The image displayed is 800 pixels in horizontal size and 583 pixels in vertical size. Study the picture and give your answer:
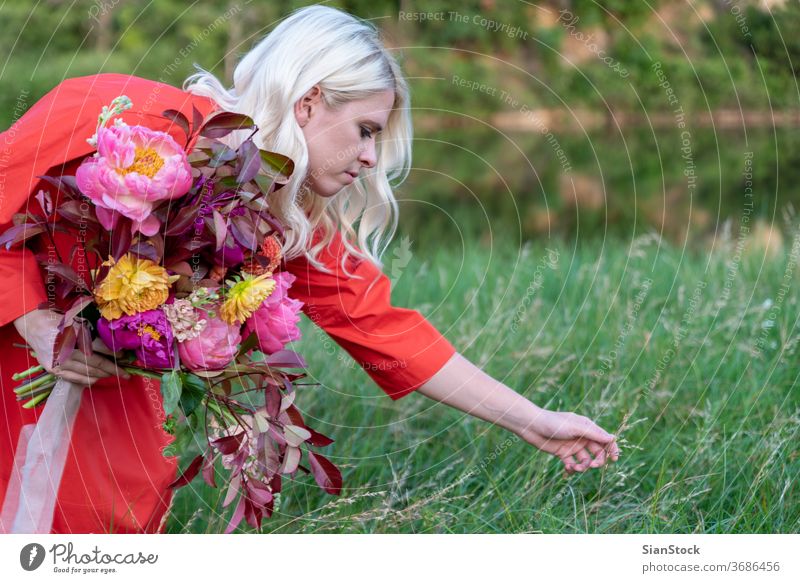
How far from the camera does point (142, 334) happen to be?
1669 mm

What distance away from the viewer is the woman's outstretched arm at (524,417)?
2.06m

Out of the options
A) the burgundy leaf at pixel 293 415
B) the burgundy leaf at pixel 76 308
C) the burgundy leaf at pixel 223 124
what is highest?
the burgundy leaf at pixel 223 124

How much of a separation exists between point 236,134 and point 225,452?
2.02 feet

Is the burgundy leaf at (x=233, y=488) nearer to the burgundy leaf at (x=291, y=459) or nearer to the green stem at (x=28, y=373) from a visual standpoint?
the burgundy leaf at (x=291, y=459)

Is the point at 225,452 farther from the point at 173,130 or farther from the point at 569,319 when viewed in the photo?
the point at 569,319

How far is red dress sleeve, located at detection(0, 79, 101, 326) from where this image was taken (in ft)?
5.69

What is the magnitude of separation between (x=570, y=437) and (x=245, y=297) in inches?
31.5

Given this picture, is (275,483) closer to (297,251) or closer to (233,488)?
(233,488)

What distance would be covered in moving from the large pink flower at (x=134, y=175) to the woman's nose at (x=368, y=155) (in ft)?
1.48

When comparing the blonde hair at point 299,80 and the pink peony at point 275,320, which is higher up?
the blonde hair at point 299,80

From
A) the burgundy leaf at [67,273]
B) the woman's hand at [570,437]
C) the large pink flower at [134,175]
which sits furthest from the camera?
the woman's hand at [570,437]

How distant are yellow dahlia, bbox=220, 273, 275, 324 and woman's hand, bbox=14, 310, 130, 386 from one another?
24cm

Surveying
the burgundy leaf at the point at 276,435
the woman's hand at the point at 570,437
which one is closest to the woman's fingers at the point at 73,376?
the burgundy leaf at the point at 276,435

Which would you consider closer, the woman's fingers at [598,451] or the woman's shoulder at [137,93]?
the woman's shoulder at [137,93]
